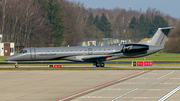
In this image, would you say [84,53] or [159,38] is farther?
[159,38]

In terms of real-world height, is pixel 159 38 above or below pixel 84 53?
above

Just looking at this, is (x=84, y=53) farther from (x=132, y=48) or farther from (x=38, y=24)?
(x=38, y=24)

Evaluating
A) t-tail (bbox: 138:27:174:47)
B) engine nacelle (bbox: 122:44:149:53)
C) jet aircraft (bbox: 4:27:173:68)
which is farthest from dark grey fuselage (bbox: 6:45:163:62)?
t-tail (bbox: 138:27:174:47)

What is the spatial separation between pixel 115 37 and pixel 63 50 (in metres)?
136

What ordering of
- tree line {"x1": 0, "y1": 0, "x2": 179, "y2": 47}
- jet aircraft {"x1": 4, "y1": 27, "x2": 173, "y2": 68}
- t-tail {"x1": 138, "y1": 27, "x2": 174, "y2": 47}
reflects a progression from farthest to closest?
tree line {"x1": 0, "y1": 0, "x2": 179, "y2": 47} < t-tail {"x1": 138, "y1": 27, "x2": 174, "y2": 47} < jet aircraft {"x1": 4, "y1": 27, "x2": 173, "y2": 68}

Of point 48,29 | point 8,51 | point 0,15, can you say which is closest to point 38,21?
point 48,29

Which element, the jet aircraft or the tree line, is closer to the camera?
the jet aircraft

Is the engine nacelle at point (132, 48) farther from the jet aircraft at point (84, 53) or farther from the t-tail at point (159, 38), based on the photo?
the t-tail at point (159, 38)

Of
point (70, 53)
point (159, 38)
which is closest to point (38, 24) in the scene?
point (70, 53)

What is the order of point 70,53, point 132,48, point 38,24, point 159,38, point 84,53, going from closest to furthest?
point 132,48 < point 70,53 < point 84,53 < point 159,38 < point 38,24

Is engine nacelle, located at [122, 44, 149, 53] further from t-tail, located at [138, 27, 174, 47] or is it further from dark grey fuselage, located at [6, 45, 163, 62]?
t-tail, located at [138, 27, 174, 47]

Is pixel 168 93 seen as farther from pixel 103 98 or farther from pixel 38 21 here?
pixel 38 21

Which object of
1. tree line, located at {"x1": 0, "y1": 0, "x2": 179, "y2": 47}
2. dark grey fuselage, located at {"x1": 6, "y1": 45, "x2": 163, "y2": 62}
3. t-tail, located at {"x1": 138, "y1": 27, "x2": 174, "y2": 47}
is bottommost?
dark grey fuselage, located at {"x1": 6, "y1": 45, "x2": 163, "y2": 62}

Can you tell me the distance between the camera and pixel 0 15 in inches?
4279
